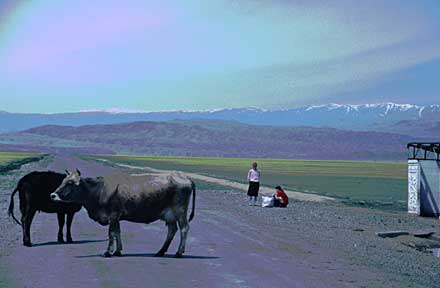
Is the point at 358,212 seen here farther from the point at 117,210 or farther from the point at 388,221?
the point at 117,210

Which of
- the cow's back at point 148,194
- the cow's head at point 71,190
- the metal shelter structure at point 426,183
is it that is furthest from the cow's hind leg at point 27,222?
the metal shelter structure at point 426,183

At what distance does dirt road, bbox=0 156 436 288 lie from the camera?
11.8m

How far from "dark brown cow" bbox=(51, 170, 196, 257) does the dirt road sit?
2.08ft

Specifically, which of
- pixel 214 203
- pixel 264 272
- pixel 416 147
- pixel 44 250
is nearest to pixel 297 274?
pixel 264 272

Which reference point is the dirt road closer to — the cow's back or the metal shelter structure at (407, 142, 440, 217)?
the cow's back

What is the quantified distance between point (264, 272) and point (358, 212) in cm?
2192

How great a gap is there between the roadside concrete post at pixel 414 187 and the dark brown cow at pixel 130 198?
2236 centimetres

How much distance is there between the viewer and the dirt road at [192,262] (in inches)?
464

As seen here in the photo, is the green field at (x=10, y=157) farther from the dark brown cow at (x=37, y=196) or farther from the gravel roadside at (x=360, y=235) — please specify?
the dark brown cow at (x=37, y=196)

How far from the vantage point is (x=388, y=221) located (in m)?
30.2

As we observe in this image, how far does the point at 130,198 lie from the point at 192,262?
1.60m

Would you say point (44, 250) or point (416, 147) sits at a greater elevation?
point (416, 147)

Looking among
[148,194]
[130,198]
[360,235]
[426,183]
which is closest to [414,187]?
[426,183]

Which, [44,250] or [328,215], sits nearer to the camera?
[44,250]
